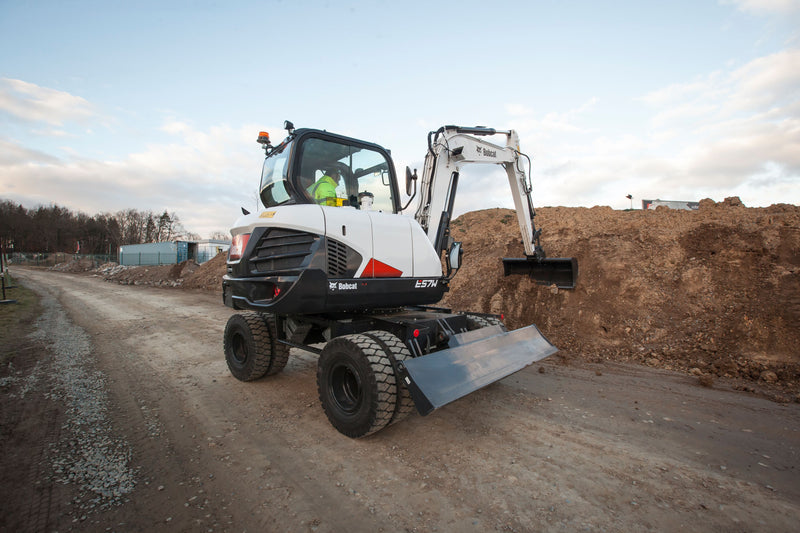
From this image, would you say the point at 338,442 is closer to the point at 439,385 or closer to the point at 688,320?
the point at 439,385

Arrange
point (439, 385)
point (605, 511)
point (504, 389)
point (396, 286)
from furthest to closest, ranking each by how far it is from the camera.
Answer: point (504, 389)
point (396, 286)
point (439, 385)
point (605, 511)

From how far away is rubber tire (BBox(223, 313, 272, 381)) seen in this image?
491 cm

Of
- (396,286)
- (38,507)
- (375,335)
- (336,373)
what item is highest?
(396,286)

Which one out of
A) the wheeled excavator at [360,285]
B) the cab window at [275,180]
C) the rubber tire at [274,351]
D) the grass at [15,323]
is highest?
the cab window at [275,180]

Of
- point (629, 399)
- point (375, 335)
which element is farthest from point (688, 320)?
point (375, 335)

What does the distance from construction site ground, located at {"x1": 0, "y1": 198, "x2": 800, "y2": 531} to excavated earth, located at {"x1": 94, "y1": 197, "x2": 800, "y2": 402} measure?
0.12ft

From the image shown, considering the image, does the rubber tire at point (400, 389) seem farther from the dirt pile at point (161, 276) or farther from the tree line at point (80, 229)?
the tree line at point (80, 229)

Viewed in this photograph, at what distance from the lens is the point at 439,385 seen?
308 cm

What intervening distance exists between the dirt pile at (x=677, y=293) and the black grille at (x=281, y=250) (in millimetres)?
4974

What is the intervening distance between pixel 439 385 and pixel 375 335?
0.76 meters

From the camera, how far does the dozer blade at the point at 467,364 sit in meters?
2.99

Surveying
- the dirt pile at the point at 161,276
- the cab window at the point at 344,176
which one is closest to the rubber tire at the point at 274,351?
the cab window at the point at 344,176

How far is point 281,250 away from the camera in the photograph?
384cm

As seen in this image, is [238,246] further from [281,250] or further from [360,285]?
[360,285]
